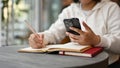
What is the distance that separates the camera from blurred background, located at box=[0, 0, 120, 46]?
2.65 meters

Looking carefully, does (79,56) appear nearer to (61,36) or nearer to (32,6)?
(61,36)

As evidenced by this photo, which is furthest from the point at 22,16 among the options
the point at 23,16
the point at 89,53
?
the point at 89,53

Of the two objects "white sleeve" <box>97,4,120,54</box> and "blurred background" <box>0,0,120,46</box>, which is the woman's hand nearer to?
"white sleeve" <box>97,4,120,54</box>

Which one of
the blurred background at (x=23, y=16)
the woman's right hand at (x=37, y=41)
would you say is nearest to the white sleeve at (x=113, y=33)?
the woman's right hand at (x=37, y=41)

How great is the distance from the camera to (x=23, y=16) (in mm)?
3244

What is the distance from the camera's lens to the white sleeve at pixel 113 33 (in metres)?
1.54

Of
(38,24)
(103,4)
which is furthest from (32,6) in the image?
(103,4)

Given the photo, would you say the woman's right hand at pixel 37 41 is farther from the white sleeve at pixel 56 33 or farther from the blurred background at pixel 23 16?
the blurred background at pixel 23 16

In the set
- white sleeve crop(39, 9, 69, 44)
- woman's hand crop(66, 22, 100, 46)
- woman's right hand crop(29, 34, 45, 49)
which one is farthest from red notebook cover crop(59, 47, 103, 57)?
white sleeve crop(39, 9, 69, 44)

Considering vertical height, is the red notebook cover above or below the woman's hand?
below

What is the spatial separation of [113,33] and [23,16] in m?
1.81

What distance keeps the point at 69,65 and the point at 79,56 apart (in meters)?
0.21

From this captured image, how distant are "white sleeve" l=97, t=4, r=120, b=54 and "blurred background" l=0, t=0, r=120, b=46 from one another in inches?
46.6

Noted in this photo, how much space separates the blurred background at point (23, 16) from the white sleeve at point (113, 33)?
3.88 feet
